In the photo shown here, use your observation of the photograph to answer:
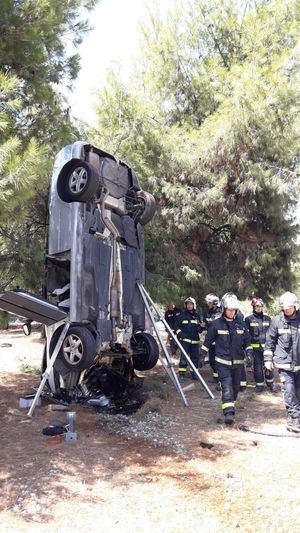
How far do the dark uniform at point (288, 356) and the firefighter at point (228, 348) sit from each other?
50cm

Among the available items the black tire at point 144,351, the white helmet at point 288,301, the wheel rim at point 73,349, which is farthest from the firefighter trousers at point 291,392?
the wheel rim at point 73,349

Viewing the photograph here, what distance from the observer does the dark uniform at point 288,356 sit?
6012 millimetres

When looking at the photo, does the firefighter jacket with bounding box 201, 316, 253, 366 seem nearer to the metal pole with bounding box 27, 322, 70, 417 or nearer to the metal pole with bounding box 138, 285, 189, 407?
the metal pole with bounding box 138, 285, 189, 407

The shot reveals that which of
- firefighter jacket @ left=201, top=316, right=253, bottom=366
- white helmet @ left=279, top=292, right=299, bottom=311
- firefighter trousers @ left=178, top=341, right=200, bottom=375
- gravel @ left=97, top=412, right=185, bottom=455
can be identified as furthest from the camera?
firefighter trousers @ left=178, top=341, right=200, bottom=375

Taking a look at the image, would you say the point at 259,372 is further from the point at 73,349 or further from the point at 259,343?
the point at 73,349

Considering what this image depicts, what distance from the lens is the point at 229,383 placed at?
6.42 metres

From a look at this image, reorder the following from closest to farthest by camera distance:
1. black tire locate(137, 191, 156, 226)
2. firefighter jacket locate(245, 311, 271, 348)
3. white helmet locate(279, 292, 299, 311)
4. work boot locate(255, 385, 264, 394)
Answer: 1. white helmet locate(279, 292, 299, 311)
2. black tire locate(137, 191, 156, 226)
3. work boot locate(255, 385, 264, 394)
4. firefighter jacket locate(245, 311, 271, 348)

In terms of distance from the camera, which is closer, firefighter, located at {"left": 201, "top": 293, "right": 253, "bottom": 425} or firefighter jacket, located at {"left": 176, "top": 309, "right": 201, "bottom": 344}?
firefighter, located at {"left": 201, "top": 293, "right": 253, "bottom": 425}

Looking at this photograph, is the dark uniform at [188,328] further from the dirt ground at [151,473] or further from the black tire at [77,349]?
the black tire at [77,349]

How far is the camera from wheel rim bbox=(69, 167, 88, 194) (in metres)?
6.78

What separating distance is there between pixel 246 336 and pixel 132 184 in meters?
3.26

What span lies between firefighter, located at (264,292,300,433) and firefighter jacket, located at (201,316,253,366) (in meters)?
0.47

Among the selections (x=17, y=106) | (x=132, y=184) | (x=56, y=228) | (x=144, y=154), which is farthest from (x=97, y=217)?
(x=144, y=154)

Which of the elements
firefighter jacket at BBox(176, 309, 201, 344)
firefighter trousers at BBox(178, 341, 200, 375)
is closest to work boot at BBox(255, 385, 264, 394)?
firefighter trousers at BBox(178, 341, 200, 375)
